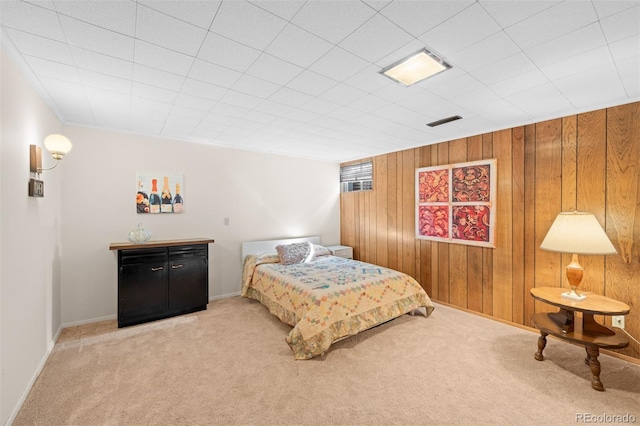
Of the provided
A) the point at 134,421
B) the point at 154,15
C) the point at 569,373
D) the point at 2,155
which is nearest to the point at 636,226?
the point at 569,373

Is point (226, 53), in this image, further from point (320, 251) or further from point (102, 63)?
point (320, 251)

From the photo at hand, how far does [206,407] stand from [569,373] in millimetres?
3044

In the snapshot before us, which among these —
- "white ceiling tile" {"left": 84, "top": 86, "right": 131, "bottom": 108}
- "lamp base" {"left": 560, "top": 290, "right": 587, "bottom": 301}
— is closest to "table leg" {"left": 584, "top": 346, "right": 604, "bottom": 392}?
"lamp base" {"left": 560, "top": 290, "right": 587, "bottom": 301}

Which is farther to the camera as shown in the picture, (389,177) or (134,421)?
(389,177)

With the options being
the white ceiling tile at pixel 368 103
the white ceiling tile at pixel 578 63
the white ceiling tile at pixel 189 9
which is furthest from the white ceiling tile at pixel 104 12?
the white ceiling tile at pixel 578 63

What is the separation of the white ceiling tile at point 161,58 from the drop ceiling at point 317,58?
0.01 m

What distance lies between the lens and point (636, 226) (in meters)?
2.61

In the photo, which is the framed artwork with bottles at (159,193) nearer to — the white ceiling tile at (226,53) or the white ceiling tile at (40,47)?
the white ceiling tile at (40,47)

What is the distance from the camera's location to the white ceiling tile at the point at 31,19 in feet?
4.91

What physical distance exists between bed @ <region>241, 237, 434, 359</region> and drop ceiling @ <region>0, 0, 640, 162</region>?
1981mm

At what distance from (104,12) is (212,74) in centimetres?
78

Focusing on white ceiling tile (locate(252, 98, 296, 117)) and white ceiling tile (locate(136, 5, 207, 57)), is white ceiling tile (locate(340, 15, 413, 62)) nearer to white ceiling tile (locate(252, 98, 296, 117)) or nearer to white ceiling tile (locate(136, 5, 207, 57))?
white ceiling tile (locate(136, 5, 207, 57))

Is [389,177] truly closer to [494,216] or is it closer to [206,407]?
[494,216]

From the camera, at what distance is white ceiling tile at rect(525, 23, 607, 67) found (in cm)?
169
